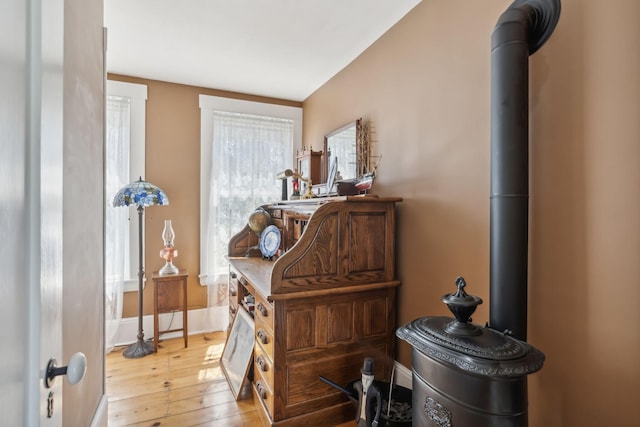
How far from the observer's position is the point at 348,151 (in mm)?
2654

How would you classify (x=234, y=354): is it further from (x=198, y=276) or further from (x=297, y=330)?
(x=198, y=276)

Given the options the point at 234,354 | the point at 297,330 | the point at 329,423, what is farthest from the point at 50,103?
the point at 234,354

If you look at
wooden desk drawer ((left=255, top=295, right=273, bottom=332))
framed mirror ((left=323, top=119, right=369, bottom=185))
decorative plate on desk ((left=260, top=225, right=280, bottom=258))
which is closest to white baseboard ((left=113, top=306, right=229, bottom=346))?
decorative plate on desk ((left=260, top=225, right=280, bottom=258))

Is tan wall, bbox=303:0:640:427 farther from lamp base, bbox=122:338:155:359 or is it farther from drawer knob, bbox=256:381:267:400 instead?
lamp base, bbox=122:338:155:359

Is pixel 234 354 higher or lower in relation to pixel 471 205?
lower

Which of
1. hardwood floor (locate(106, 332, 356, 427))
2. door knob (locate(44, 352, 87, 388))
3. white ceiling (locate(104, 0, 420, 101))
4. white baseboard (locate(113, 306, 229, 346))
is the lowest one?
hardwood floor (locate(106, 332, 356, 427))

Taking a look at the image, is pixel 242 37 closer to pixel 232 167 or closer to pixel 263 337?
pixel 232 167

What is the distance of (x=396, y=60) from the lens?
2170 mm

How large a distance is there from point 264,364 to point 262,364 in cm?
3

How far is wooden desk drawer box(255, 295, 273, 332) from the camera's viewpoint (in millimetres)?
1779

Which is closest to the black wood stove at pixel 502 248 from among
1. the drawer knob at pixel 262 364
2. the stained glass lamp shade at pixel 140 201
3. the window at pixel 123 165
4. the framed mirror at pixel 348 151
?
the drawer knob at pixel 262 364

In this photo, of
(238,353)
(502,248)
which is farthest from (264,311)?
(502,248)

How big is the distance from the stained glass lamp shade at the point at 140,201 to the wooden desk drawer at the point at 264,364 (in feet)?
4.75

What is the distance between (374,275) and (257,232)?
4.60ft
